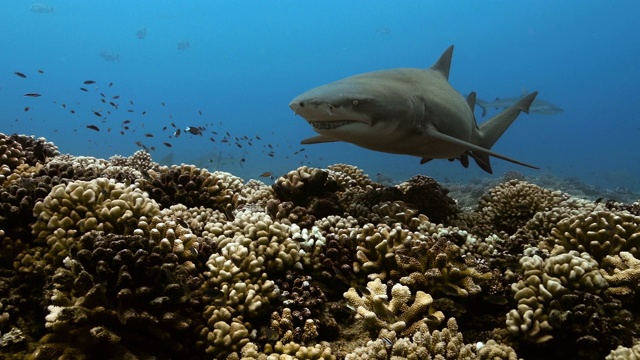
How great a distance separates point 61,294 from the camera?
290 centimetres

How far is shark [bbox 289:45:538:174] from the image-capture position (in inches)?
211

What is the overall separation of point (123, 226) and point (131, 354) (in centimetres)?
146

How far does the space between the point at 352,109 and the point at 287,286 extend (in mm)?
2692

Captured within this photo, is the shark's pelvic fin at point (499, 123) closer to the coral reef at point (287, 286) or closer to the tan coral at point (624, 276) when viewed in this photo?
the coral reef at point (287, 286)

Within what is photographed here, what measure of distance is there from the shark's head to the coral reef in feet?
4.60

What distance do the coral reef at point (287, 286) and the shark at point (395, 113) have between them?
1461 millimetres

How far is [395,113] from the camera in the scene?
234 inches

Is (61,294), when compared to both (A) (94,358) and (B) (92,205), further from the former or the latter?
(B) (92,205)

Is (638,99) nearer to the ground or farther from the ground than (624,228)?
farther from the ground

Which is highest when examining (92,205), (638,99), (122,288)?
(638,99)

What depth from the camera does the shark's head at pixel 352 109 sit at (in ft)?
17.1

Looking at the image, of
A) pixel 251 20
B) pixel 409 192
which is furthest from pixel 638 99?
pixel 409 192

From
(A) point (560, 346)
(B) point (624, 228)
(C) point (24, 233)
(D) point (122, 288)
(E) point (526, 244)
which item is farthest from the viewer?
(E) point (526, 244)

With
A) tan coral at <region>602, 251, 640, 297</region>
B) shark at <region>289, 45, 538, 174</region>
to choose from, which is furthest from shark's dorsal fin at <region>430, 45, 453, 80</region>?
tan coral at <region>602, 251, 640, 297</region>
